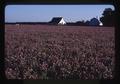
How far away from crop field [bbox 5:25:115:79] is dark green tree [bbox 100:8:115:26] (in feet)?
0.15

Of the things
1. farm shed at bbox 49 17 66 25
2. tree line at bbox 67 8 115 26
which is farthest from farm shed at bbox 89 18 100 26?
farm shed at bbox 49 17 66 25

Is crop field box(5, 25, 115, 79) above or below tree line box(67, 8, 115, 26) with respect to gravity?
below

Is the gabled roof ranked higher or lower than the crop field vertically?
higher

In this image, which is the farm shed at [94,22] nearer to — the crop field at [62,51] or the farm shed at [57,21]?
the crop field at [62,51]

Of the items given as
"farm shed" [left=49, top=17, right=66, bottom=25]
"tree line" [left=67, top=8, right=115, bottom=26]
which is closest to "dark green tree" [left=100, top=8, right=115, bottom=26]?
"tree line" [left=67, top=8, right=115, bottom=26]

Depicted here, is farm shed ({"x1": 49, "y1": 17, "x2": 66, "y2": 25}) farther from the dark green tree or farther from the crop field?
the dark green tree

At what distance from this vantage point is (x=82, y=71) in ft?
5.17

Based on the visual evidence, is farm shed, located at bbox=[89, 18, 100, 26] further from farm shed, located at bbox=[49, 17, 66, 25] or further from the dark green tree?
farm shed, located at bbox=[49, 17, 66, 25]

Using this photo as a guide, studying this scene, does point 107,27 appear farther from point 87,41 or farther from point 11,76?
point 11,76

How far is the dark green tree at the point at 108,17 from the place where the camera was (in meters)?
1.52

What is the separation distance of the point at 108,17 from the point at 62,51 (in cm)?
45

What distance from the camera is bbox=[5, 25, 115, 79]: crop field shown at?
1547 mm

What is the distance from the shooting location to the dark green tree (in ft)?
5.00

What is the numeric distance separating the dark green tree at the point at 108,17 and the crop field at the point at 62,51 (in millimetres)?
47
